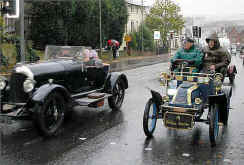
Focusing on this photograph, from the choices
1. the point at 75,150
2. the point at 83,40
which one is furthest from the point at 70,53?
the point at 83,40

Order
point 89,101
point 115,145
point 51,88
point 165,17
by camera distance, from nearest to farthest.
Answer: point 115,145 < point 51,88 < point 89,101 < point 165,17

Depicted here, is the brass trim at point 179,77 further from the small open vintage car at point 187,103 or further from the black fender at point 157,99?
the black fender at point 157,99

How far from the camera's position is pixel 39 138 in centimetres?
680

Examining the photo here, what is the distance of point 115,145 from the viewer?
6449 millimetres

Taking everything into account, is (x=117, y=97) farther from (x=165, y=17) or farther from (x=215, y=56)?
(x=165, y=17)

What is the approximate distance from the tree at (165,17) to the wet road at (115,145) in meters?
55.2

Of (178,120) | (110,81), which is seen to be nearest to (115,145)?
(178,120)

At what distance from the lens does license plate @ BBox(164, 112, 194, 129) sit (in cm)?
632

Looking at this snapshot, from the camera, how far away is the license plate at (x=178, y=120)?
6324 millimetres

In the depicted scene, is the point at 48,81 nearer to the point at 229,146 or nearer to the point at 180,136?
the point at 180,136

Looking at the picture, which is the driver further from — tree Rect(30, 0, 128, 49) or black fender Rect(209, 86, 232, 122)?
tree Rect(30, 0, 128, 49)

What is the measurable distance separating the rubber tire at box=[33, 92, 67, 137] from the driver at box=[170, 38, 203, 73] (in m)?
2.47

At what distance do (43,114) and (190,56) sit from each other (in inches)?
127

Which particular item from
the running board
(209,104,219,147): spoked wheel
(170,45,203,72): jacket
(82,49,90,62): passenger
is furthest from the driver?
(82,49,90,62): passenger
